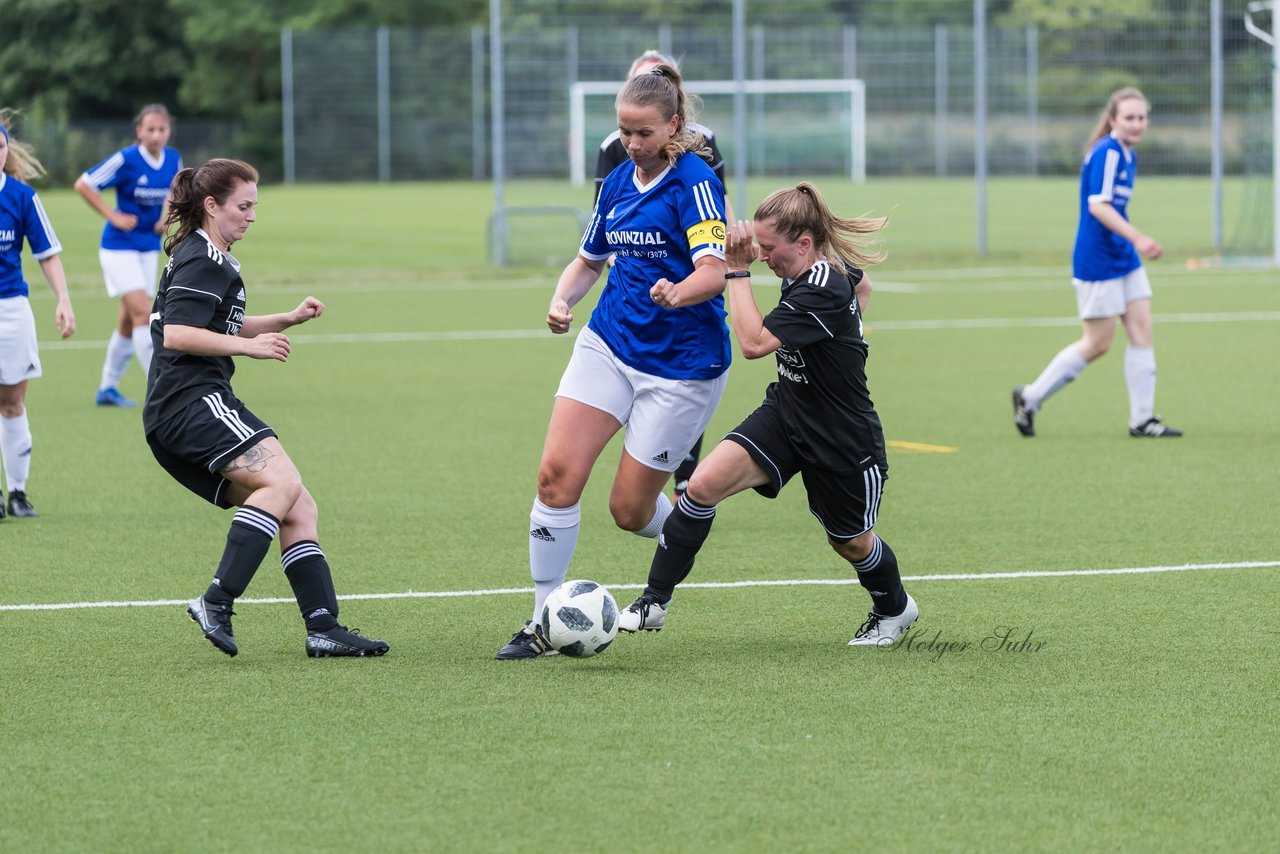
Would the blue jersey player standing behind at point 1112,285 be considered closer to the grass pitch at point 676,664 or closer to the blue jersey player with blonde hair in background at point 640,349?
the grass pitch at point 676,664

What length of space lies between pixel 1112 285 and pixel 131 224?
21.8 ft

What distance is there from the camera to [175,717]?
5.18 m

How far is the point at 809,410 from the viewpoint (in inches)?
231

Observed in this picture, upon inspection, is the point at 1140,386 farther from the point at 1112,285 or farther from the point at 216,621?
the point at 216,621

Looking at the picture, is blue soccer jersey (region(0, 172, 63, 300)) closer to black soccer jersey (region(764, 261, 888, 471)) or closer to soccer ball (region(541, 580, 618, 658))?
soccer ball (region(541, 580, 618, 658))

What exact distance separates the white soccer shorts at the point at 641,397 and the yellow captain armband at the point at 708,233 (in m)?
0.49

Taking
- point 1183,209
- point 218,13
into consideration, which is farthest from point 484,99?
point 1183,209

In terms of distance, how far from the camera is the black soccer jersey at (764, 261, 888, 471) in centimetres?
574

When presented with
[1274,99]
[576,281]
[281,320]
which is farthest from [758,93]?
[281,320]

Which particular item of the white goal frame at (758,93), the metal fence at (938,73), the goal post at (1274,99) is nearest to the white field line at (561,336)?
the white goal frame at (758,93)

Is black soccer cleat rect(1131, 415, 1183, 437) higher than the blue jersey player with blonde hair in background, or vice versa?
the blue jersey player with blonde hair in background

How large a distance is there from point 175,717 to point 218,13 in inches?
2504

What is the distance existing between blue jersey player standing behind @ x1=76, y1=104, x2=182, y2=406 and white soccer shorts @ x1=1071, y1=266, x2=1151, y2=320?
634cm

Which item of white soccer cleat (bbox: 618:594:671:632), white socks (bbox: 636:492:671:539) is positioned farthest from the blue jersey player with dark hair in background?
white soccer cleat (bbox: 618:594:671:632)
